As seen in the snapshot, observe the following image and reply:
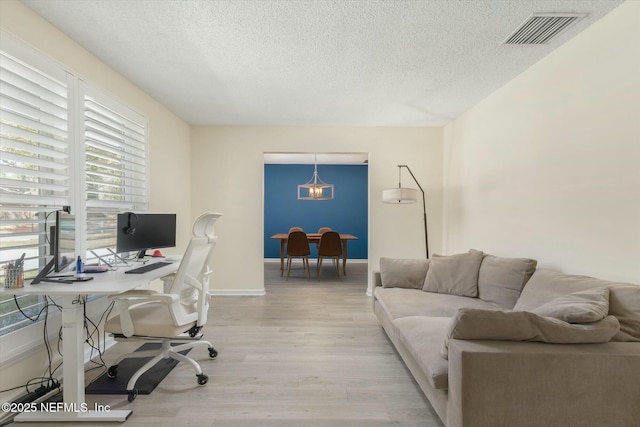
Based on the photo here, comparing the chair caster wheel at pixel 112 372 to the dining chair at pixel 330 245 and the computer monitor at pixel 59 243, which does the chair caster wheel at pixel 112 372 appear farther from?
the dining chair at pixel 330 245

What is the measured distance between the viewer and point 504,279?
8.31 ft

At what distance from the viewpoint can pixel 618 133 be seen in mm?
1932

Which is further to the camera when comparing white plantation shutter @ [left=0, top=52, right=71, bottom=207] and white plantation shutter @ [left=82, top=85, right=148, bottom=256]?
white plantation shutter @ [left=82, top=85, right=148, bottom=256]

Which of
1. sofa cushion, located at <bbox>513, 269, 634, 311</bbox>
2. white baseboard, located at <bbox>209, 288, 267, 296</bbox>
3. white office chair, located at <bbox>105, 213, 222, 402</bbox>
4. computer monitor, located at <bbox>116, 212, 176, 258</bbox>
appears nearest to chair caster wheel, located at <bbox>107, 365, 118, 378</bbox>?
white office chair, located at <bbox>105, 213, 222, 402</bbox>

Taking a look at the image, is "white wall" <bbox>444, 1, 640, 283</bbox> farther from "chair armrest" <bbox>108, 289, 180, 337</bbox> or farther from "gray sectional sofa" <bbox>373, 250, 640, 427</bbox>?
"chair armrest" <bbox>108, 289, 180, 337</bbox>

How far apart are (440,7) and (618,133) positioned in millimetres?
1375

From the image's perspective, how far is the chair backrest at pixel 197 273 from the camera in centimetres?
203

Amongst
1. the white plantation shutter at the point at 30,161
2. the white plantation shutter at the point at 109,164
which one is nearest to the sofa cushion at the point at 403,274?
the white plantation shutter at the point at 109,164

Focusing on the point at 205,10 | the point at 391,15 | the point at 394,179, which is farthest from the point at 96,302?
the point at 394,179

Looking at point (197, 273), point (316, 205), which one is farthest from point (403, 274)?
point (316, 205)

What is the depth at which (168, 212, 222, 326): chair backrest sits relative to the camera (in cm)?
203

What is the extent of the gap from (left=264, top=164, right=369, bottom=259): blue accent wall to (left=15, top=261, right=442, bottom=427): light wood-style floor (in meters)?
4.05

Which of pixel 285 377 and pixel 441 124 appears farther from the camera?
pixel 441 124

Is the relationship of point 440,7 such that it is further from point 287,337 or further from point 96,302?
point 96,302
